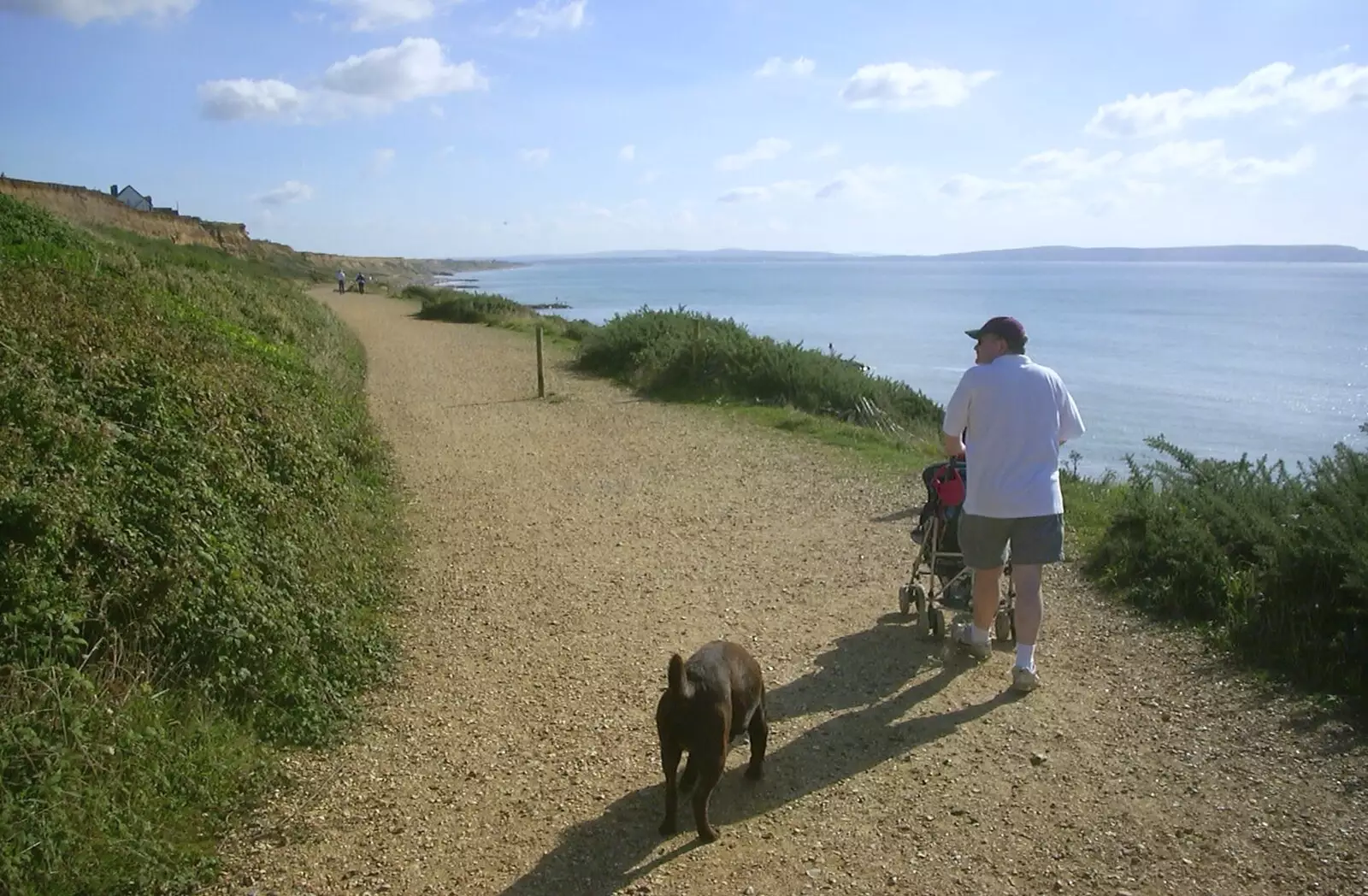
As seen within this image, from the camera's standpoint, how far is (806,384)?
1675 cm

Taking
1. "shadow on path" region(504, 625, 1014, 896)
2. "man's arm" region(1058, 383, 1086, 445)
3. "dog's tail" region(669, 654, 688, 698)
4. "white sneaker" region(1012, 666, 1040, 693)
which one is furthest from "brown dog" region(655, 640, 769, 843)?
"man's arm" region(1058, 383, 1086, 445)

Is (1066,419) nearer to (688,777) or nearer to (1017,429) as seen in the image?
(1017,429)

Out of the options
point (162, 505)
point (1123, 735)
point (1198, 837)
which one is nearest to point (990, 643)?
point (1123, 735)

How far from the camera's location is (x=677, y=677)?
3891 mm

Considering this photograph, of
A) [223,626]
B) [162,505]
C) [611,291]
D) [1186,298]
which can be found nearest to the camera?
[223,626]

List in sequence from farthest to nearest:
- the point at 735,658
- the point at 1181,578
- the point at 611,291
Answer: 1. the point at 611,291
2. the point at 1181,578
3. the point at 735,658

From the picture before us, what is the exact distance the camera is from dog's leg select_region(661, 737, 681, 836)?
13.2ft

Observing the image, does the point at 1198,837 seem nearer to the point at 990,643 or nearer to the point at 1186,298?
the point at 990,643

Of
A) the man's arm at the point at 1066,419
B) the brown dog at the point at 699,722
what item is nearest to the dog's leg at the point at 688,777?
the brown dog at the point at 699,722

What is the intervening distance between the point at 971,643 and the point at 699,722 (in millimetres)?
2456

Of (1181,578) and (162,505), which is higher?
(162,505)

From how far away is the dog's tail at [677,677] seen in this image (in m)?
3.88

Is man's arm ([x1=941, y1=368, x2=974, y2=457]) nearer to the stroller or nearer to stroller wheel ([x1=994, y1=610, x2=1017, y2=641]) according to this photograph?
the stroller

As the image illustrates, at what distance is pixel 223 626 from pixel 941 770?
133 inches
